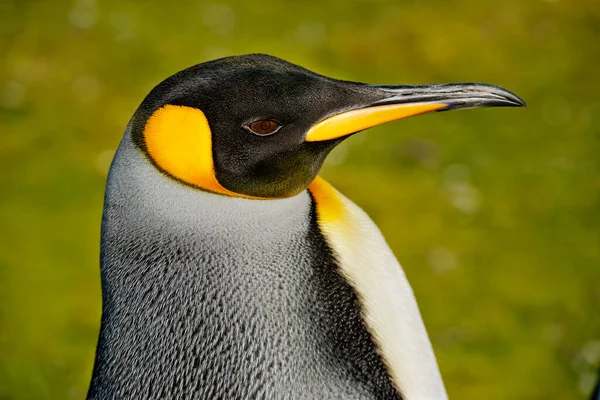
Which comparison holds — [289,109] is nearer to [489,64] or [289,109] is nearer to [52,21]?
[489,64]

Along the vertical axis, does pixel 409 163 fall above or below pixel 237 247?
below

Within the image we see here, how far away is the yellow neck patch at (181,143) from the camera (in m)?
1.14

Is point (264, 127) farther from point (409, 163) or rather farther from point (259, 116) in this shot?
point (409, 163)

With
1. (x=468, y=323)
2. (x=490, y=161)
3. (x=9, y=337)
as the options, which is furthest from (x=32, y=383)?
(x=490, y=161)

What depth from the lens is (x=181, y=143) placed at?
1.15 metres

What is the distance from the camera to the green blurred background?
2.80 m

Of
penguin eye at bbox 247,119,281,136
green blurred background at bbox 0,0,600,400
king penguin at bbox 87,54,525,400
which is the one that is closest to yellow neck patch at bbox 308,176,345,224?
king penguin at bbox 87,54,525,400

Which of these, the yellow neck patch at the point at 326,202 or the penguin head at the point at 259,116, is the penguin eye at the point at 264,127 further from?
the yellow neck patch at the point at 326,202

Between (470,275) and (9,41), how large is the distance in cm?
322

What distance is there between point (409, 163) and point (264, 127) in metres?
2.69

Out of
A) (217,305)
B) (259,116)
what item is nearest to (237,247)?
(217,305)

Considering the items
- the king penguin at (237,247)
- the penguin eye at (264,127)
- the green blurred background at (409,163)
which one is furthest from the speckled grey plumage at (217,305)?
the green blurred background at (409,163)

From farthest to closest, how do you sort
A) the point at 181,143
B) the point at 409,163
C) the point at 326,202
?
the point at 409,163 → the point at 326,202 → the point at 181,143

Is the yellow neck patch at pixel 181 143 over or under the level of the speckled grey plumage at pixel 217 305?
over
